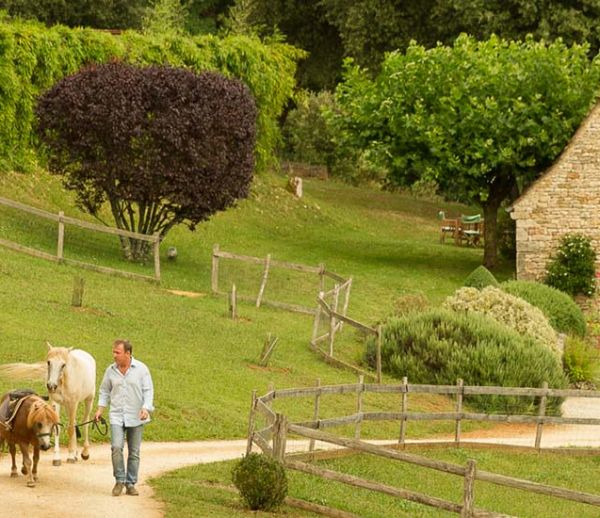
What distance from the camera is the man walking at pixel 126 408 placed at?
19.5m

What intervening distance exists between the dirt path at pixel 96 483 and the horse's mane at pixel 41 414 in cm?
84

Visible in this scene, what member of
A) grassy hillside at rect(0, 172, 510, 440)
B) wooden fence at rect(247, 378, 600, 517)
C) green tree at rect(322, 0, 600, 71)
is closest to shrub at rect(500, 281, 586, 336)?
grassy hillside at rect(0, 172, 510, 440)

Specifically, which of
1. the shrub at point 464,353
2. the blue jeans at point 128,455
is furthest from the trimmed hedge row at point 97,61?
the blue jeans at point 128,455

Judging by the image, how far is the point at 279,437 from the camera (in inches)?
830

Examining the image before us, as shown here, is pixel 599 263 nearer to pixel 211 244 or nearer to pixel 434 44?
pixel 211 244

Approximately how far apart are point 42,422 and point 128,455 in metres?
1.14

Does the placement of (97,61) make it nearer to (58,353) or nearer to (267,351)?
(267,351)

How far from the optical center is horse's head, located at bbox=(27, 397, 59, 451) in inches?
762

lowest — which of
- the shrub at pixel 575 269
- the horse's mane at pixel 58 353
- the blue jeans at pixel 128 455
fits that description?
the blue jeans at pixel 128 455

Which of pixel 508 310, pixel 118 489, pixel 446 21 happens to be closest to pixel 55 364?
pixel 118 489

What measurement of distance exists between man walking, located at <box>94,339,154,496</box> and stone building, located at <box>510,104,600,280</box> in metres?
35.9

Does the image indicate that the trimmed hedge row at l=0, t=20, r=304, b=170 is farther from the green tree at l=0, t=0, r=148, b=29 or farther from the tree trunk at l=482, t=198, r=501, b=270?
the green tree at l=0, t=0, r=148, b=29

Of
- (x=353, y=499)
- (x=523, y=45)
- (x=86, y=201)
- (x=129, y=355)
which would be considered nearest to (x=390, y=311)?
(x=86, y=201)

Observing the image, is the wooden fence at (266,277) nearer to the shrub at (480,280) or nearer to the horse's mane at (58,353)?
the shrub at (480,280)
